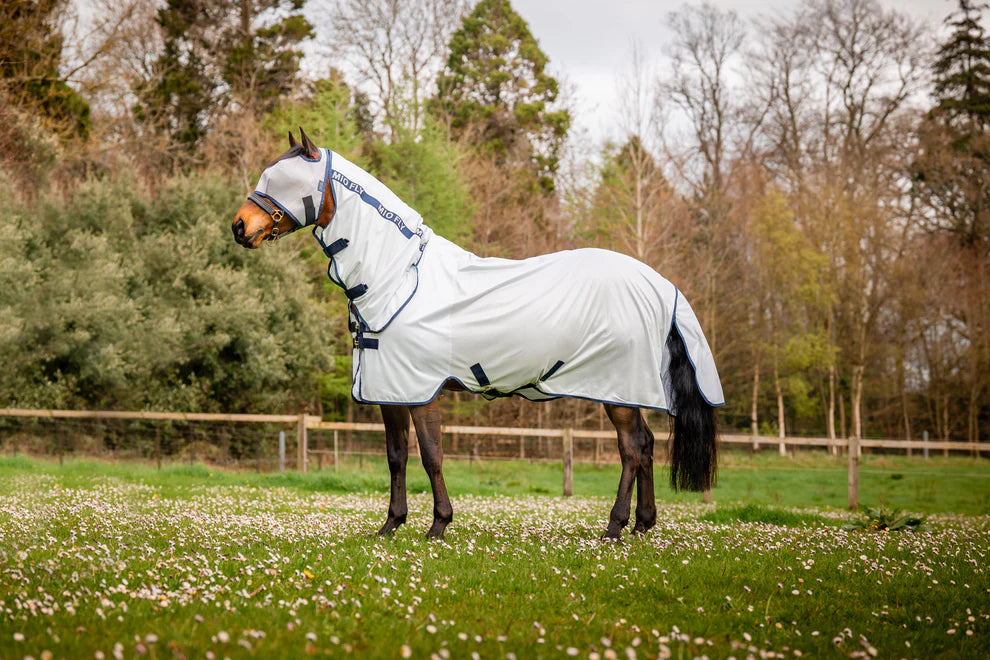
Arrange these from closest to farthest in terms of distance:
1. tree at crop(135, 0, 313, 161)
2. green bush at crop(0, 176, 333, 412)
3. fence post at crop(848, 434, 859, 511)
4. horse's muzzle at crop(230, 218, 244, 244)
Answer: horse's muzzle at crop(230, 218, 244, 244)
fence post at crop(848, 434, 859, 511)
green bush at crop(0, 176, 333, 412)
tree at crop(135, 0, 313, 161)

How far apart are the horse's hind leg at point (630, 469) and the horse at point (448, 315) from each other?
0.01m

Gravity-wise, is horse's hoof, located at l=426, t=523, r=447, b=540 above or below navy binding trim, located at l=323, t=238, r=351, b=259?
below

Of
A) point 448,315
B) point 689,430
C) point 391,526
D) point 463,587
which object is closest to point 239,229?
point 448,315

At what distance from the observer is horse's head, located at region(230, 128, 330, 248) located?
693 centimetres

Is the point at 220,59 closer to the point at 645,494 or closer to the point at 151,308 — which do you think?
the point at 151,308

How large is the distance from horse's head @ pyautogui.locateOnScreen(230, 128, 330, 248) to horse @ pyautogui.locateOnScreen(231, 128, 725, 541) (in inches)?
0.4

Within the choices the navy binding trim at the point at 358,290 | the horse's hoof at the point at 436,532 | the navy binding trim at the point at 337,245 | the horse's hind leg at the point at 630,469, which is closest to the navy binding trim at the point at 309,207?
the navy binding trim at the point at 337,245

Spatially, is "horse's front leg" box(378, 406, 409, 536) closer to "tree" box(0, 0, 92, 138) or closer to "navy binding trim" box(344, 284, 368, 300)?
"navy binding trim" box(344, 284, 368, 300)

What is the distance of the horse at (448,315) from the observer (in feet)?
22.8

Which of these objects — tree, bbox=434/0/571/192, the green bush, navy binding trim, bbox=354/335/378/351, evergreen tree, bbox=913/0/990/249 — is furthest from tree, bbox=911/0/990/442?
navy binding trim, bbox=354/335/378/351

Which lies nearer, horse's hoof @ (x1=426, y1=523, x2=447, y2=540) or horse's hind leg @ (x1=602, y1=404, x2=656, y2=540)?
horse's hoof @ (x1=426, y1=523, x2=447, y2=540)

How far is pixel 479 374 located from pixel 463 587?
2.38 meters

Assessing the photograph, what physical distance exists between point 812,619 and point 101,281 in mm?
19426

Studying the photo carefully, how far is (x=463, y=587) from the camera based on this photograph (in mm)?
5074
